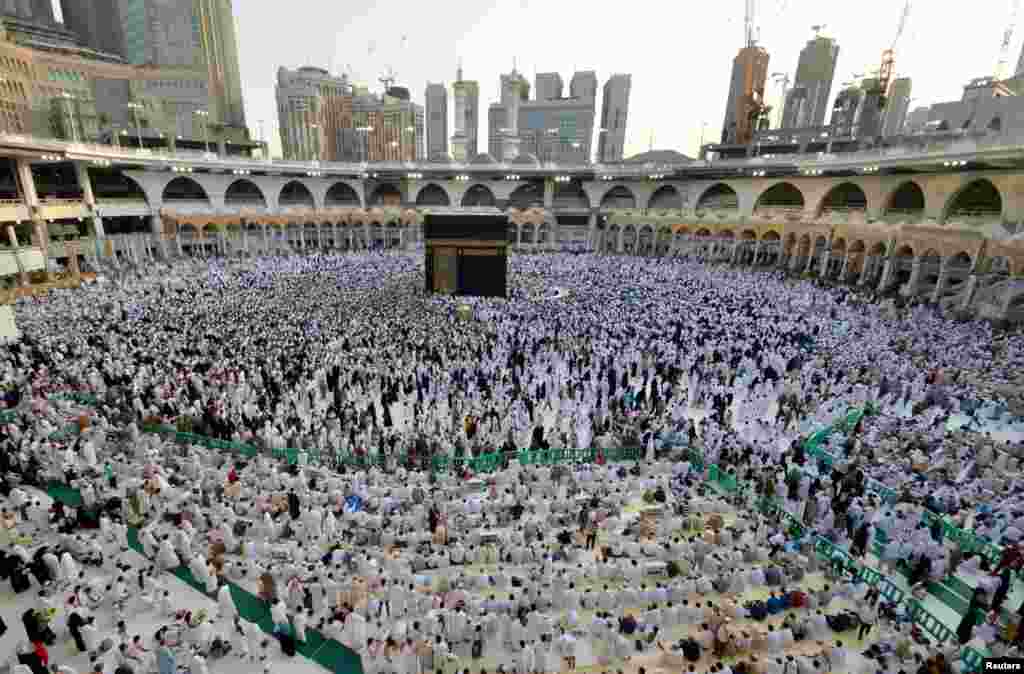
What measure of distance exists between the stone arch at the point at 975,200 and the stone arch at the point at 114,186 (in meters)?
46.1

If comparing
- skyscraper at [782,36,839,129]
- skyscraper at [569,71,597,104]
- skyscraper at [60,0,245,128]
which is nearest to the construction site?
skyscraper at [782,36,839,129]

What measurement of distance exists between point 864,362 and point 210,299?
2309 cm

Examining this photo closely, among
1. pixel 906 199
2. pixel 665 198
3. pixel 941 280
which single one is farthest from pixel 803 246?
pixel 665 198

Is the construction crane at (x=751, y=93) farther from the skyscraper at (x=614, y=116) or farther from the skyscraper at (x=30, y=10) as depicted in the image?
the skyscraper at (x=30, y=10)

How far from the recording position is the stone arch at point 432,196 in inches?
1797

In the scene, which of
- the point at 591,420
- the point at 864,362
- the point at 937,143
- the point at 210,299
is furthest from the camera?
the point at 937,143

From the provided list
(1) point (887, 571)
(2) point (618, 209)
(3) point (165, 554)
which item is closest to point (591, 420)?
(1) point (887, 571)

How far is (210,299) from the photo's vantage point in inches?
774

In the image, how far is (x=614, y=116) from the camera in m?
109

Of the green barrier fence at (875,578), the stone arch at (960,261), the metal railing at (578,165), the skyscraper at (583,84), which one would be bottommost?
the green barrier fence at (875,578)

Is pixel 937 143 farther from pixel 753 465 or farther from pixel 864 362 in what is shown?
pixel 753 465

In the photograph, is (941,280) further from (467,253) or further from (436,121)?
(436,121)

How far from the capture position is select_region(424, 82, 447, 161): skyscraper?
11088 cm

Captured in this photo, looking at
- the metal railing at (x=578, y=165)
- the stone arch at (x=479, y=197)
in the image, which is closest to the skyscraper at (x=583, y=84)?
the stone arch at (x=479, y=197)
